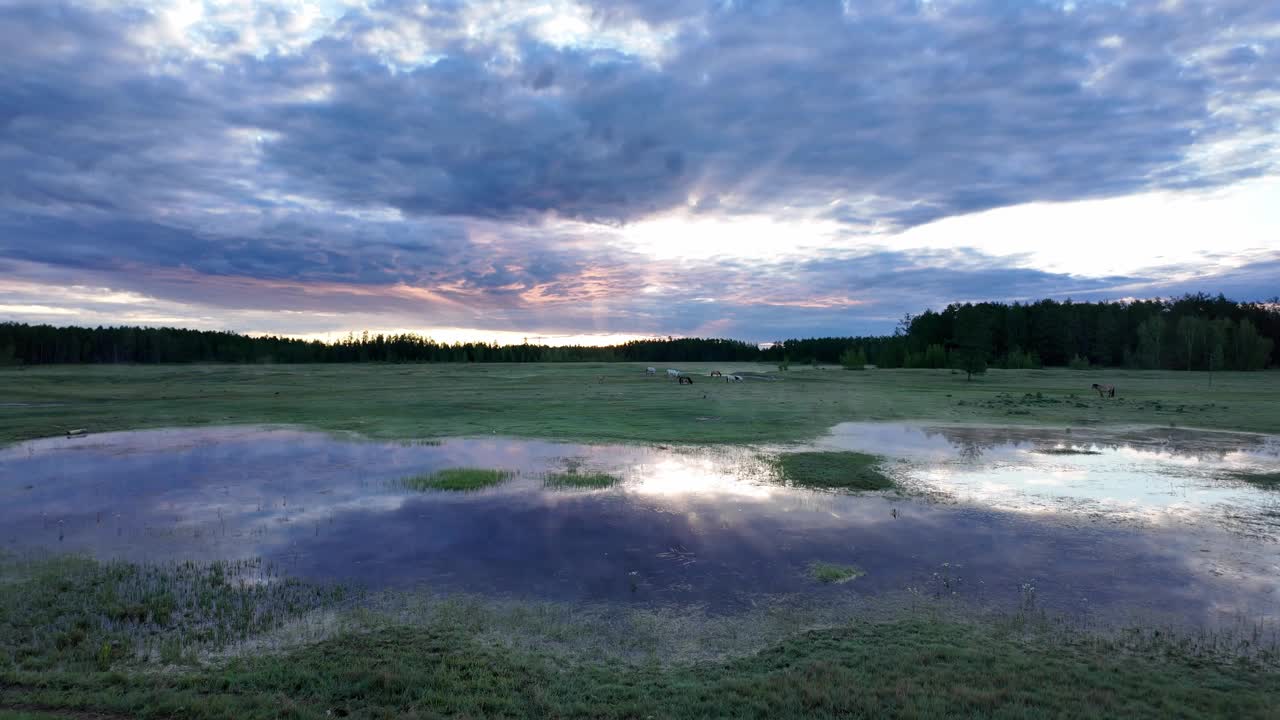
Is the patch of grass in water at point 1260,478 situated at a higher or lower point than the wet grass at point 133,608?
lower

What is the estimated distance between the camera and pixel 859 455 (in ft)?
84.8

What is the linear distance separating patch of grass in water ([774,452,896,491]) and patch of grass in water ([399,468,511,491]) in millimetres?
9614

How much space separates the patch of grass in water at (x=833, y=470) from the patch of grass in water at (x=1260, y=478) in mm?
10805

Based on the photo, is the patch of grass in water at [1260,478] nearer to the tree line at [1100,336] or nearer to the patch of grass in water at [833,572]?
the patch of grass in water at [833,572]

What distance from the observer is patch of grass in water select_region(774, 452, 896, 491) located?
20.5 m

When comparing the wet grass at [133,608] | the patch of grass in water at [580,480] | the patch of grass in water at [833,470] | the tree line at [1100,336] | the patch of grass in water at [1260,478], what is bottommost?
the patch of grass in water at [580,480]

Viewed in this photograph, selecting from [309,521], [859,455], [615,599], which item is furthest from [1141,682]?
[859,455]

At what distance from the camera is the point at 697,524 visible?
1595 cm

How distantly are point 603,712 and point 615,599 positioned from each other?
3.75 meters

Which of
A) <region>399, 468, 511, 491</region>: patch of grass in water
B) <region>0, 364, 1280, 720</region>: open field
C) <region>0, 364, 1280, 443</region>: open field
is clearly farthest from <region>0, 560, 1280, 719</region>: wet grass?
<region>0, 364, 1280, 443</region>: open field

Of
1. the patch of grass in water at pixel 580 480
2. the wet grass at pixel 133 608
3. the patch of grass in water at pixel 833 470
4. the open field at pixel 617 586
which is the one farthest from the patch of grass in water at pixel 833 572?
the patch of grass in water at pixel 580 480

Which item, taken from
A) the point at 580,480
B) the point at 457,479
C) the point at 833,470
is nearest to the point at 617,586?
the point at 580,480

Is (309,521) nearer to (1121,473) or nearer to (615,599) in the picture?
(615,599)

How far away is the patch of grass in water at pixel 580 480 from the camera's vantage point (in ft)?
68.0
